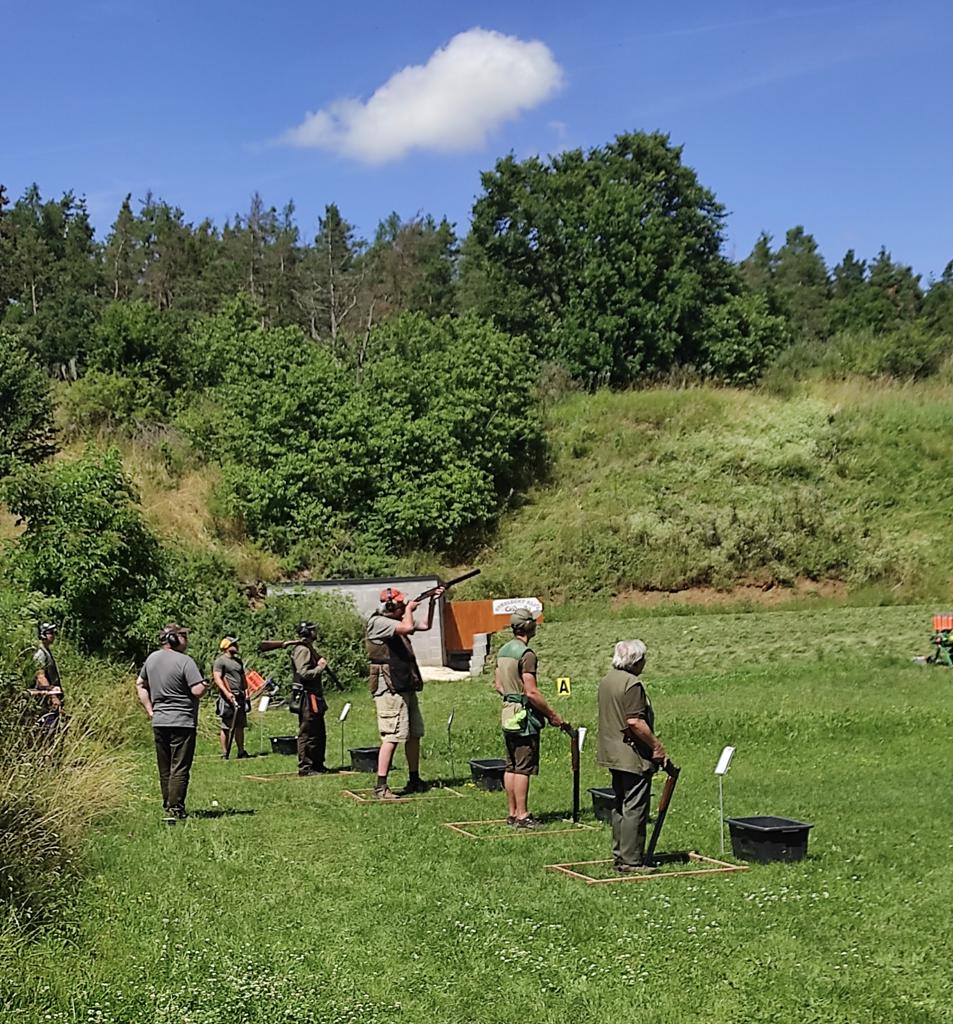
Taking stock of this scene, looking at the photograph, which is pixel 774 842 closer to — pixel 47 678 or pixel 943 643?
pixel 47 678

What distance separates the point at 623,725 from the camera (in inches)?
325

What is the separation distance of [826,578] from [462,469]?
12.0 metres

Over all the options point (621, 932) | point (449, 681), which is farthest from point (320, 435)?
point (621, 932)

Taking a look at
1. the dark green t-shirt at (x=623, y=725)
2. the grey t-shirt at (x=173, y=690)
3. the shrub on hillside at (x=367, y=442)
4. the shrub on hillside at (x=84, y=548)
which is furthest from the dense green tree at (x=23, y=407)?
the dark green t-shirt at (x=623, y=725)

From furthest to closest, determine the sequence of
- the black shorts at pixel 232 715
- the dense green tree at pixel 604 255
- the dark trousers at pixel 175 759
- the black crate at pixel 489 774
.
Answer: the dense green tree at pixel 604 255, the black shorts at pixel 232 715, the black crate at pixel 489 774, the dark trousers at pixel 175 759

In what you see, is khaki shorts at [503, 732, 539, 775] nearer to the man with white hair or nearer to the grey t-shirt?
the man with white hair

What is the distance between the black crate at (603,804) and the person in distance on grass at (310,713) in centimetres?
457

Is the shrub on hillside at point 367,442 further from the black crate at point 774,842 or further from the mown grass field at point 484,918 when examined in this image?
the black crate at point 774,842

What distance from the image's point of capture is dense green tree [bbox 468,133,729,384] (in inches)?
1948

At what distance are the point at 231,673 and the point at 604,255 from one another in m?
36.6

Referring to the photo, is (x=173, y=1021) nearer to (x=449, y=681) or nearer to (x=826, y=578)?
(x=449, y=681)

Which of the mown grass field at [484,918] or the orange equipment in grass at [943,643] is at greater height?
the mown grass field at [484,918]

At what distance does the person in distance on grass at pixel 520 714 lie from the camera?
32.4 feet

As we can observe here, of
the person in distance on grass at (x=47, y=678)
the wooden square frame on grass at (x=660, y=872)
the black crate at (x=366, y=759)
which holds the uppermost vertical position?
the person in distance on grass at (x=47, y=678)
